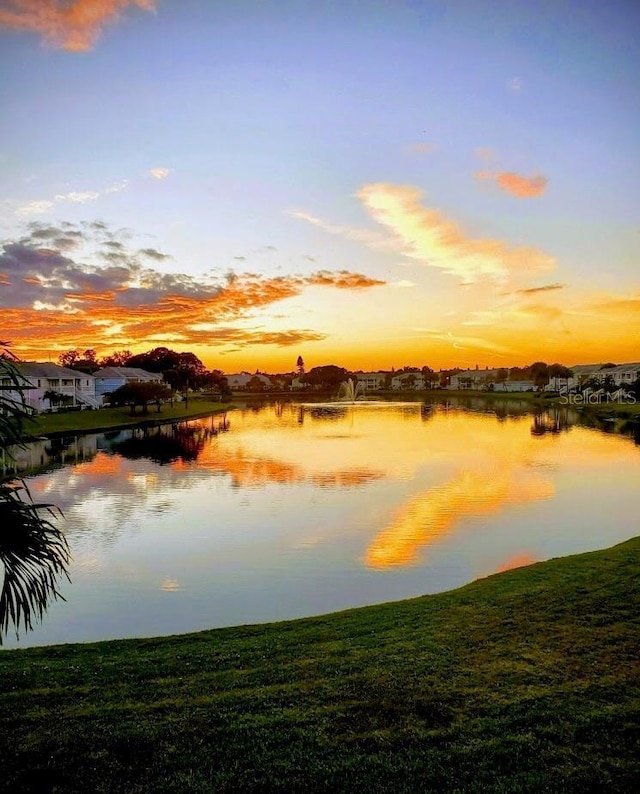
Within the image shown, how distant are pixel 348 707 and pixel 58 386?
3130 inches

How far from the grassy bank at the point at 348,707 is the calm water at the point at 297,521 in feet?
11.0

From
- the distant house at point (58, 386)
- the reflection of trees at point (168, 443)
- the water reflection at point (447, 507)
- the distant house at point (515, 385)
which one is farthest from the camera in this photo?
the distant house at point (515, 385)

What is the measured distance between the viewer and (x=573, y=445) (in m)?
41.8

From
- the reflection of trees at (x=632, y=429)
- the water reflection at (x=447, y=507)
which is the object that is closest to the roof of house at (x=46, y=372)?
the water reflection at (x=447, y=507)

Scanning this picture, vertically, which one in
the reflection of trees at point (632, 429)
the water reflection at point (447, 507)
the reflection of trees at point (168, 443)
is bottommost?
the water reflection at point (447, 507)

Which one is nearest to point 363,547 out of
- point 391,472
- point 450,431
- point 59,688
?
point 59,688

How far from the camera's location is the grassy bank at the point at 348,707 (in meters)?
5.30

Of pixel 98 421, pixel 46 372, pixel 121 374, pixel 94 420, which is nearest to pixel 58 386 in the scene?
pixel 46 372

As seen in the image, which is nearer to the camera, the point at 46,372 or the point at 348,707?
the point at 348,707

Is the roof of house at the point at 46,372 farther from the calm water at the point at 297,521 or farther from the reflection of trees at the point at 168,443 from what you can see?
the calm water at the point at 297,521

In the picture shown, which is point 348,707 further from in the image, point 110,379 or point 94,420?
point 110,379

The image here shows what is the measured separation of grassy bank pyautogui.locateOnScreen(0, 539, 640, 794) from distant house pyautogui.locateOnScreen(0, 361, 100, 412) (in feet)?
204

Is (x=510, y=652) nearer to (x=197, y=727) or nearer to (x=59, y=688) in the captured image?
(x=197, y=727)

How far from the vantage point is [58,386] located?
78812mm
